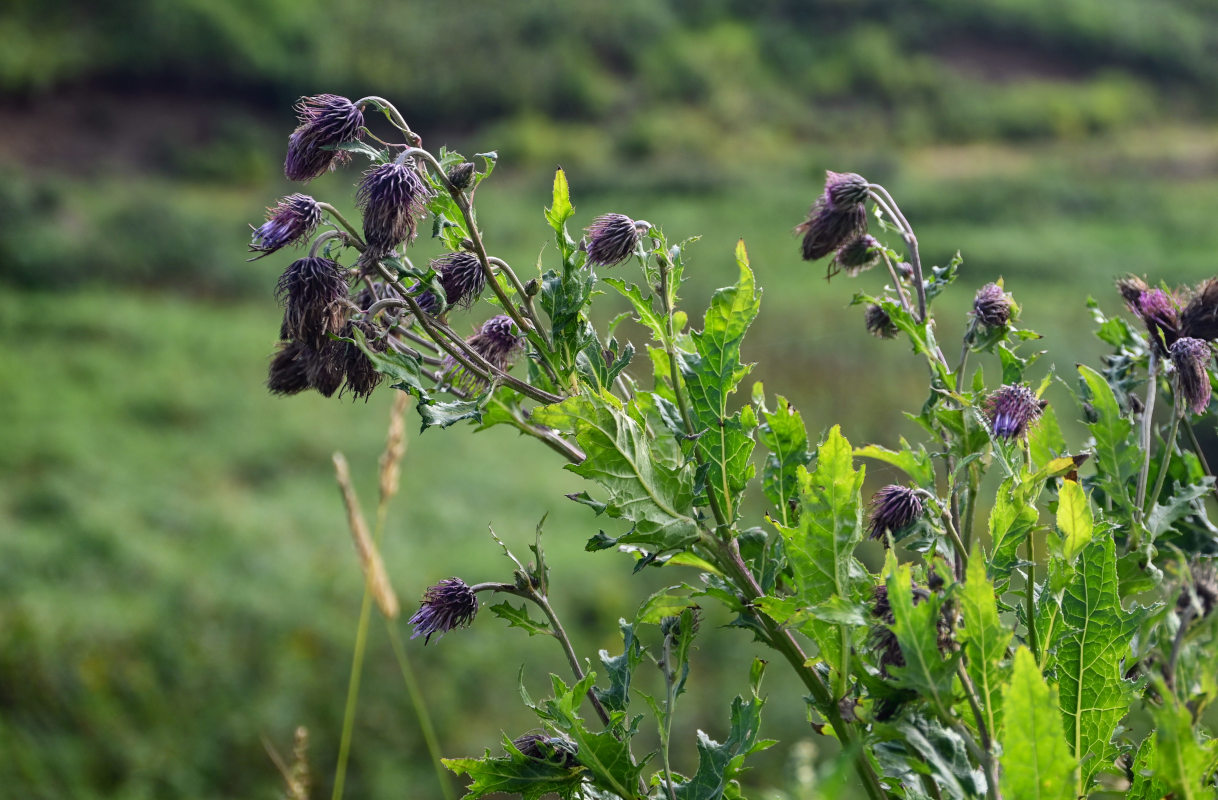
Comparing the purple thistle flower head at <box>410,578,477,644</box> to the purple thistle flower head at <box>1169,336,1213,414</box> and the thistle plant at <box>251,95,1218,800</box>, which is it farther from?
the purple thistle flower head at <box>1169,336,1213,414</box>

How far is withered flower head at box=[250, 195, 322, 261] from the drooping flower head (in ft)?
1.52

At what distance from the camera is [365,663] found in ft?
11.9

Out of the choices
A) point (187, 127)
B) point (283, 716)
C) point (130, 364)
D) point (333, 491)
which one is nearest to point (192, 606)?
point (283, 716)

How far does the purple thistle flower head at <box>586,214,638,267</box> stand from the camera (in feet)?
2.98

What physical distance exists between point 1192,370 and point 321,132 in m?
0.72

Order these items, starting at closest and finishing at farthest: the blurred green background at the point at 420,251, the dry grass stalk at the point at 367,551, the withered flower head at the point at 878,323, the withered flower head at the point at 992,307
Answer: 1. the withered flower head at the point at 992,307
2. the withered flower head at the point at 878,323
3. the dry grass stalk at the point at 367,551
4. the blurred green background at the point at 420,251

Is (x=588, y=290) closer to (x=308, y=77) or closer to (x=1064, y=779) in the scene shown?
(x=1064, y=779)

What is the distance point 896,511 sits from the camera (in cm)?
87

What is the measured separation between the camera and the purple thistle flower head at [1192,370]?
2.90 feet

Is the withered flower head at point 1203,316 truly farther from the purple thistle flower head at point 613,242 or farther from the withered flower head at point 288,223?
the withered flower head at point 288,223

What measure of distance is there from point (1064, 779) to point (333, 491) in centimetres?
442

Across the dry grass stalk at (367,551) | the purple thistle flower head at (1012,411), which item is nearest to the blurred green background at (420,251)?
the dry grass stalk at (367,551)

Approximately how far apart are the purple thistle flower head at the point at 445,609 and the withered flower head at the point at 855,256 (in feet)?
1.58

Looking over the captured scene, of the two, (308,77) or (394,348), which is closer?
(394,348)
